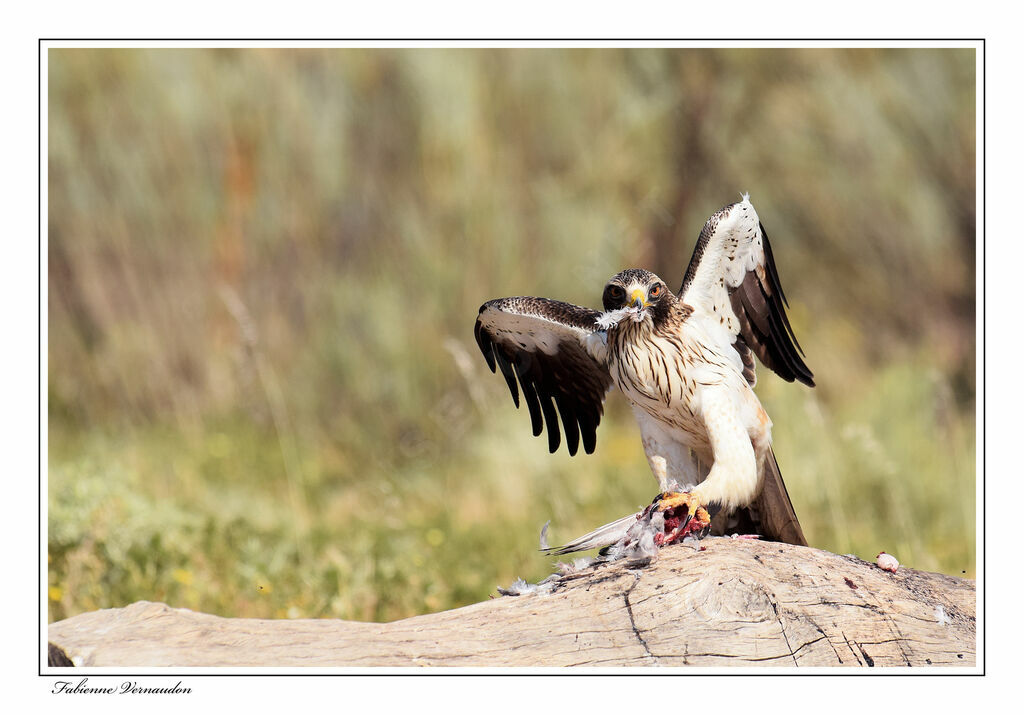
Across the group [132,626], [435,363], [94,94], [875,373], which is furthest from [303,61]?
[132,626]

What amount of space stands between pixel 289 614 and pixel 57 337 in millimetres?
5616

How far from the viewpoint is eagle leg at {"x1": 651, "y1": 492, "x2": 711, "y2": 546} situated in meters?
3.42

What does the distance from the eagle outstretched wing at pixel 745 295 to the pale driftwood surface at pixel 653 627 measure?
0.77 m

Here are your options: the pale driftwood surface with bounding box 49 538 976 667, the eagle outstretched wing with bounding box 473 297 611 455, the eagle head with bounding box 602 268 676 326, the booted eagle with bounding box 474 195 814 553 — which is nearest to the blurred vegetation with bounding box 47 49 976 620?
the eagle outstretched wing with bounding box 473 297 611 455

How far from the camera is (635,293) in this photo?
342 cm

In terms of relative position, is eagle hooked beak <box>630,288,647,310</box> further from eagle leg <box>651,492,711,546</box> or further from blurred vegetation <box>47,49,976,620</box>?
blurred vegetation <box>47,49,976,620</box>

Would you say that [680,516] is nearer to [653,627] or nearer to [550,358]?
[653,627]

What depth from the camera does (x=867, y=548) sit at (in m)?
6.07

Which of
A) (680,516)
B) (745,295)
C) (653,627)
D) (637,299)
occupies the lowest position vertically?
(653,627)

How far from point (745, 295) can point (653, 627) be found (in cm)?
138

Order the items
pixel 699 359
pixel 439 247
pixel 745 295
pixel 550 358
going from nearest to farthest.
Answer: pixel 699 359 < pixel 745 295 < pixel 550 358 < pixel 439 247

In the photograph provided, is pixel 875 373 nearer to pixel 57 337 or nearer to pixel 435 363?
pixel 435 363

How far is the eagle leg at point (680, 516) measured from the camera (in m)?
3.42

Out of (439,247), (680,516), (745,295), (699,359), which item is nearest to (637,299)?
(699,359)
